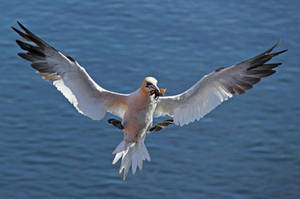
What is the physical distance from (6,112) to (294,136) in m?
6.66

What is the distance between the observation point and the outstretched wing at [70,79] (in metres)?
10.6

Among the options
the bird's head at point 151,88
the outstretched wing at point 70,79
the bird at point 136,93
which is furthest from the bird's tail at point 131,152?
the bird's head at point 151,88

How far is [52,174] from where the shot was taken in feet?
54.7

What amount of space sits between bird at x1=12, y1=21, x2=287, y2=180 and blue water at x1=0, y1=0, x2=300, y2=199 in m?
5.22

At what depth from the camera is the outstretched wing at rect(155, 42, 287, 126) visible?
426 inches

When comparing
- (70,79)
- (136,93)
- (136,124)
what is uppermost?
(70,79)

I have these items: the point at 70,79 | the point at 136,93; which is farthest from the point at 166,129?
the point at 70,79

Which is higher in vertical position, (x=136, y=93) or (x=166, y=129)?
(x=136, y=93)

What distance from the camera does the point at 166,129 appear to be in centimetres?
1722

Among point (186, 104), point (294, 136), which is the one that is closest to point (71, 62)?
point (186, 104)

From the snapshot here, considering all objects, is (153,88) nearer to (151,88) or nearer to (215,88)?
(151,88)

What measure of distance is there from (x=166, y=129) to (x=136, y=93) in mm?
6322

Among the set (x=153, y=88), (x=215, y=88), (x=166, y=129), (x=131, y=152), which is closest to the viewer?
(x=153, y=88)

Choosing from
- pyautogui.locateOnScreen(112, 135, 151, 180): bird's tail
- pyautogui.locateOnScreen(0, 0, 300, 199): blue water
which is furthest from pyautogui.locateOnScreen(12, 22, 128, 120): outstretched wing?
pyautogui.locateOnScreen(0, 0, 300, 199): blue water
